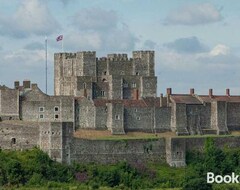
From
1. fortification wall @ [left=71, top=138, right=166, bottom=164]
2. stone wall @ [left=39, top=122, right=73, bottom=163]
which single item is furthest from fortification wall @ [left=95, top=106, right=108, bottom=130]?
stone wall @ [left=39, top=122, right=73, bottom=163]

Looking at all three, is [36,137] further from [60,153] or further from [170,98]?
[170,98]

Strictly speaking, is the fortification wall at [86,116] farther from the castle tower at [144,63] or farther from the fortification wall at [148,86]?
the castle tower at [144,63]

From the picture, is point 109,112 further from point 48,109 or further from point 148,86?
point 148,86

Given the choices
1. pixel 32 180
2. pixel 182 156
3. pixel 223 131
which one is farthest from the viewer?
pixel 223 131

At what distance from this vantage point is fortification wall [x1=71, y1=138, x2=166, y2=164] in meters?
89.9

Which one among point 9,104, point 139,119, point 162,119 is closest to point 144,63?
point 162,119

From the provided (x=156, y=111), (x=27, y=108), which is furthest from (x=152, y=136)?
(x=27, y=108)

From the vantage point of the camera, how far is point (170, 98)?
9981 centimetres

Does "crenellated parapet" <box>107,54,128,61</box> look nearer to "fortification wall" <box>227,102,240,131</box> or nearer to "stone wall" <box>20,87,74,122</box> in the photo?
"stone wall" <box>20,87,74,122</box>

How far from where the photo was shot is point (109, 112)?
316 ft

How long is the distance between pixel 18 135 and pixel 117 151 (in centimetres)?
655

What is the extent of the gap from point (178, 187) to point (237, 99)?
16.5 m

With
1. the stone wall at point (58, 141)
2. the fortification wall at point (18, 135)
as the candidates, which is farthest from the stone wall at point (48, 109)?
the stone wall at point (58, 141)

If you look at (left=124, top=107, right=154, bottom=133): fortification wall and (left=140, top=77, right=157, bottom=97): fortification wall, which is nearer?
(left=124, top=107, right=154, bottom=133): fortification wall
